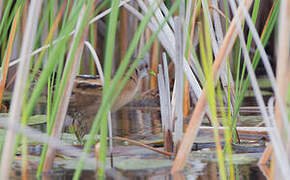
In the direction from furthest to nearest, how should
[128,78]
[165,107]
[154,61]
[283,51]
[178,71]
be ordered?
[154,61]
[165,107]
[178,71]
[128,78]
[283,51]

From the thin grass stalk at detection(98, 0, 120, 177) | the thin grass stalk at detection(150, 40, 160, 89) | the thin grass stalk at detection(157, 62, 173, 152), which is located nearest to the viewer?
the thin grass stalk at detection(98, 0, 120, 177)

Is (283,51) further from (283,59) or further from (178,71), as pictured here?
(178,71)

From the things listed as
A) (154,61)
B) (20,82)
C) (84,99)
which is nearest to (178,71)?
(20,82)

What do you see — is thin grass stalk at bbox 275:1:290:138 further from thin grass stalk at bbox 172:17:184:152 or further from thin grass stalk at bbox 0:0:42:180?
thin grass stalk at bbox 0:0:42:180

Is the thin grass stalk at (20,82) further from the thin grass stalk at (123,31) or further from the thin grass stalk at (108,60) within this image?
the thin grass stalk at (123,31)

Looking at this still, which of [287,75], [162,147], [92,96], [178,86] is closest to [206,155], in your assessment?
[162,147]

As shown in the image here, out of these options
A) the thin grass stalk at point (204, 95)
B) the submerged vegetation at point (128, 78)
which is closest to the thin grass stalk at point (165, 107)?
the submerged vegetation at point (128, 78)

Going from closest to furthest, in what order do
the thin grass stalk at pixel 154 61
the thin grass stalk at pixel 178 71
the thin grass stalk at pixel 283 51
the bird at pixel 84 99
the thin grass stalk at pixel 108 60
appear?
the thin grass stalk at pixel 283 51 < the thin grass stalk at pixel 108 60 < the thin grass stalk at pixel 178 71 < the bird at pixel 84 99 < the thin grass stalk at pixel 154 61

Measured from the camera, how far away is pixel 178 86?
5.66 ft

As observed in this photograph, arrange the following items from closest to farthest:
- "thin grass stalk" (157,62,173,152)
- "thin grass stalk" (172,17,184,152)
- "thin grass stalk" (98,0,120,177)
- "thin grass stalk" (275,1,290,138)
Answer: "thin grass stalk" (275,1,290,138)
"thin grass stalk" (98,0,120,177)
"thin grass stalk" (172,17,184,152)
"thin grass stalk" (157,62,173,152)

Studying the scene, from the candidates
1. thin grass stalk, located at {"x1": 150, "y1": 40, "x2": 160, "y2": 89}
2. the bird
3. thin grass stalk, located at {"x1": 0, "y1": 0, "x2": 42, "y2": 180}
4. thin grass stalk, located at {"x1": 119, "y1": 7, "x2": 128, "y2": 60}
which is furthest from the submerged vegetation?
thin grass stalk, located at {"x1": 119, "y1": 7, "x2": 128, "y2": 60}

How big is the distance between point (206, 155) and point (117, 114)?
158cm

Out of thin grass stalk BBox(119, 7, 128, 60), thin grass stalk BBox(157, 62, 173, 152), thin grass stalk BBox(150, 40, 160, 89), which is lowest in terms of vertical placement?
thin grass stalk BBox(157, 62, 173, 152)

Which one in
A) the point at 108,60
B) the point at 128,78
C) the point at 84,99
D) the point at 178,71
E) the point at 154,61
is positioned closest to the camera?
the point at 108,60
